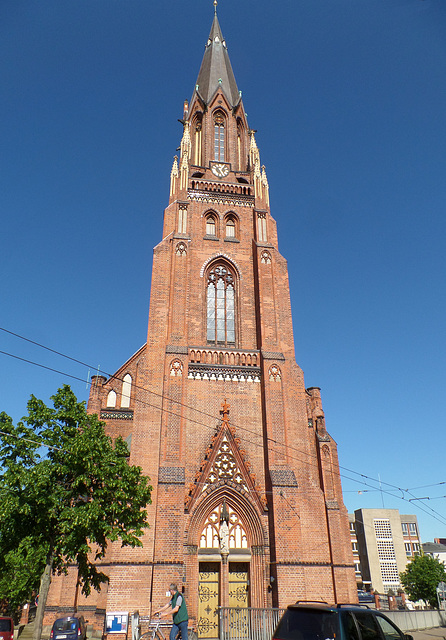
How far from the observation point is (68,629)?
1628 cm

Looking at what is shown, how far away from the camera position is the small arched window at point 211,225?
26969 mm

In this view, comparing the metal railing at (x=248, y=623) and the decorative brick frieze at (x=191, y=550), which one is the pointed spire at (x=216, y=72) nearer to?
the decorative brick frieze at (x=191, y=550)

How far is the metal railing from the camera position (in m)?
15.4

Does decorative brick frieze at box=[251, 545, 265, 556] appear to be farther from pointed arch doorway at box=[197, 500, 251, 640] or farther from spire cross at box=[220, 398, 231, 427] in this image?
spire cross at box=[220, 398, 231, 427]

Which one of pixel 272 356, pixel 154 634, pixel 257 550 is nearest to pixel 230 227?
pixel 272 356

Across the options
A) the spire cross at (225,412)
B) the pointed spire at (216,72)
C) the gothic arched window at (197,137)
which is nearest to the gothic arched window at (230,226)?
the gothic arched window at (197,137)

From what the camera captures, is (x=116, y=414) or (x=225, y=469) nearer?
(x=225, y=469)

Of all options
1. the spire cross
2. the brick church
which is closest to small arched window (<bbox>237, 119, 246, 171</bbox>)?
the brick church

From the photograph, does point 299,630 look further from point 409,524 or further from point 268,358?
point 409,524

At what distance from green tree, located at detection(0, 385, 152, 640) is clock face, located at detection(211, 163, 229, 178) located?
1852 centimetres

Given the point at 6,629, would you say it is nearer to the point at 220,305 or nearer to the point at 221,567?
the point at 221,567

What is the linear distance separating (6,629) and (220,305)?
16.1 meters

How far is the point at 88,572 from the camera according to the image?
15344 millimetres

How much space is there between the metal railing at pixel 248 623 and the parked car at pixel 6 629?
7214 millimetres
